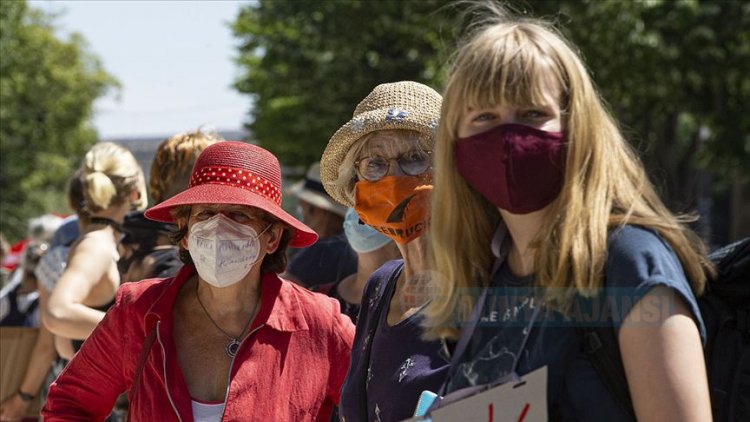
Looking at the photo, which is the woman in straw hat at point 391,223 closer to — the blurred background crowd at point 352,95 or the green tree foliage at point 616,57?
the blurred background crowd at point 352,95

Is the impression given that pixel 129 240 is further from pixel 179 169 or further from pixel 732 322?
pixel 732 322

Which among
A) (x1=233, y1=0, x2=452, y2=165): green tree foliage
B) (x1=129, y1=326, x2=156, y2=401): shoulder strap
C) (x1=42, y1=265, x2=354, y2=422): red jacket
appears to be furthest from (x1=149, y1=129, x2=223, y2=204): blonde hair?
(x1=233, y1=0, x2=452, y2=165): green tree foliage

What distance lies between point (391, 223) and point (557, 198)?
1133mm

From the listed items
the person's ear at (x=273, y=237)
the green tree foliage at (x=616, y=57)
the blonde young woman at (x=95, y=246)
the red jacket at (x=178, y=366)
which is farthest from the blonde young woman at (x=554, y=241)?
the green tree foliage at (x=616, y=57)

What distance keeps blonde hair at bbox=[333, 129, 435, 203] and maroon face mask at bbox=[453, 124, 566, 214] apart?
1.16m

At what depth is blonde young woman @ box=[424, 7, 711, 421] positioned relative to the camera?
204 cm

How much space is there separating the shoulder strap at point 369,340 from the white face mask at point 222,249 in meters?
0.57

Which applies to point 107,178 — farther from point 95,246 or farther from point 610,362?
point 610,362

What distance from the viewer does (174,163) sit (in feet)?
16.4

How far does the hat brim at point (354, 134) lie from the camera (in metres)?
3.46

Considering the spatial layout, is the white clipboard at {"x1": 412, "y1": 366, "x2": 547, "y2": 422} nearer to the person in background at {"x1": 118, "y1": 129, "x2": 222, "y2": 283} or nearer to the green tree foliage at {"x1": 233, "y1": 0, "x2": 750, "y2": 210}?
the person in background at {"x1": 118, "y1": 129, "x2": 222, "y2": 283}

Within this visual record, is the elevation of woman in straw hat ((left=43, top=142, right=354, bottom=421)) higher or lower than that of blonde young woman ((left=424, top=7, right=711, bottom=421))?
lower

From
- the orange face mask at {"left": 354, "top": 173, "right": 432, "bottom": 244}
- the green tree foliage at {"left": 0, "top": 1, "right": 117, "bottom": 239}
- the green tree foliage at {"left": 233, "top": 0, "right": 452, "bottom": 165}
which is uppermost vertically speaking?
the orange face mask at {"left": 354, "top": 173, "right": 432, "bottom": 244}

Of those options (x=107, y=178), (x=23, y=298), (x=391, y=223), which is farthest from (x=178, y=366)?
(x=23, y=298)
